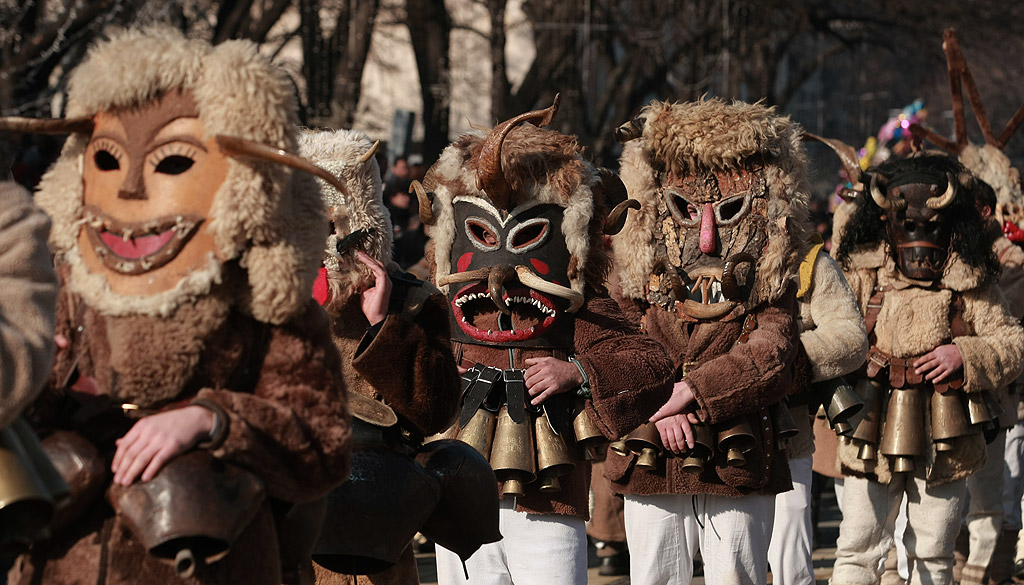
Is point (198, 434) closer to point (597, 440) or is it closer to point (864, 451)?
point (597, 440)

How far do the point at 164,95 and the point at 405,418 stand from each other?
4.53 feet

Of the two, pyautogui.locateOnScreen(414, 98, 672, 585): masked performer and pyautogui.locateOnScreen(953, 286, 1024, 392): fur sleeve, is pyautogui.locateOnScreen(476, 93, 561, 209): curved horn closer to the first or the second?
pyautogui.locateOnScreen(414, 98, 672, 585): masked performer

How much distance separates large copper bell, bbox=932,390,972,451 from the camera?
640cm

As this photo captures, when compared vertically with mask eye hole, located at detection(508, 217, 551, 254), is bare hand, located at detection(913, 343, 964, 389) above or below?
below

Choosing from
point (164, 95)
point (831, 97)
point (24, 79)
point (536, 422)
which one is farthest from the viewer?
point (831, 97)

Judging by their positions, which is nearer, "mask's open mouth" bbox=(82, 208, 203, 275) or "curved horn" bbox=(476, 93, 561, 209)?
"mask's open mouth" bbox=(82, 208, 203, 275)

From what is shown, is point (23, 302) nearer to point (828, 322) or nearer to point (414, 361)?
point (414, 361)

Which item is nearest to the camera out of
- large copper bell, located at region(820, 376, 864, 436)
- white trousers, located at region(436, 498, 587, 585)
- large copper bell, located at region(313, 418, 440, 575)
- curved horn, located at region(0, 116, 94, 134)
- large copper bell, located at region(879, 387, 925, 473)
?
curved horn, located at region(0, 116, 94, 134)

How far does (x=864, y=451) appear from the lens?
21.2ft

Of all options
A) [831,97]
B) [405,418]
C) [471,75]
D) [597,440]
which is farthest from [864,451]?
[831,97]

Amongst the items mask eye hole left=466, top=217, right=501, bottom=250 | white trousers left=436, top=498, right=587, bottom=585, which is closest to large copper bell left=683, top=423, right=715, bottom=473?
white trousers left=436, top=498, right=587, bottom=585

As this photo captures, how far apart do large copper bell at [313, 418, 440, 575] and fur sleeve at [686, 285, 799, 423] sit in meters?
1.43

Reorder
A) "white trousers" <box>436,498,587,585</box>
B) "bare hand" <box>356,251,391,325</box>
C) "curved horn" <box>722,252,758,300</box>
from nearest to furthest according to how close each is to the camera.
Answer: "bare hand" <box>356,251,391,325</box> → "white trousers" <box>436,498,587,585</box> → "curved horn" <box>722,252,758,300</box>

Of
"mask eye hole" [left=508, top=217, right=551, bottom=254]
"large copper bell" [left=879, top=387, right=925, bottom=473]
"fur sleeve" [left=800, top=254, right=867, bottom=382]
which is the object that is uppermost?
"mask eye hole" [left=508, top=217, right=551, bottom=254]
